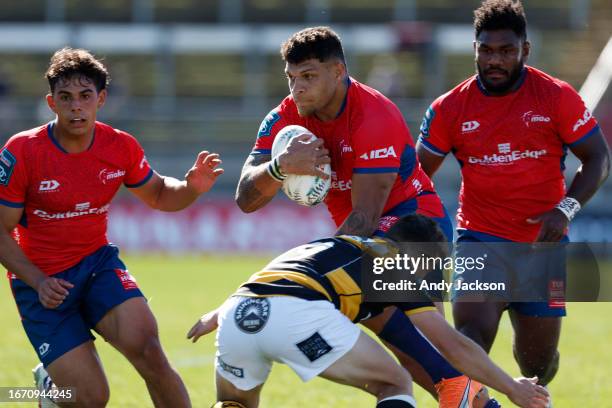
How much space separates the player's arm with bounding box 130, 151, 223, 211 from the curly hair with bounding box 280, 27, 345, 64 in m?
1.00

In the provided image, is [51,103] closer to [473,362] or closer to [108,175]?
[108,175]

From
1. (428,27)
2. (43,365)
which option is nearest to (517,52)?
(43,365)

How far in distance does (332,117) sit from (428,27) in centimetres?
1886

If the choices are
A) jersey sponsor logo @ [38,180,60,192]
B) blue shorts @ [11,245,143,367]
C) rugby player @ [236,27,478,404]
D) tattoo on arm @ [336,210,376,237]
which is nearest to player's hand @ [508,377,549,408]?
rugby player @ [236,27,478,404]

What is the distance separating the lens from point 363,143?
6012 millimetres

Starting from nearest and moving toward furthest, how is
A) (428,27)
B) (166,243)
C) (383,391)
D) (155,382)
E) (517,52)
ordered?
(383,391)
(155,382)
(517,52)
(166,243)
(428,27)

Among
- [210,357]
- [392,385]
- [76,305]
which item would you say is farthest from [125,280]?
[210,357]

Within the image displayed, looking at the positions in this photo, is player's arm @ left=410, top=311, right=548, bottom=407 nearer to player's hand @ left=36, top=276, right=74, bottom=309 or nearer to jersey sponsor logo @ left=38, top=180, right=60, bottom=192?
player's hand @ left=36, top=276, right=74, bottom=309

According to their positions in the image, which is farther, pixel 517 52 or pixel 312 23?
pixel 312 23

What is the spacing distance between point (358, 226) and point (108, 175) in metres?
1.65

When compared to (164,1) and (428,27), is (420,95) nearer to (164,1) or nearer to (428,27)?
(428,27)

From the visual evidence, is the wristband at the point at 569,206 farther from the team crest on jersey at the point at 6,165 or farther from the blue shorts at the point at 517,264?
the team crest on jersey at the point at 6,165

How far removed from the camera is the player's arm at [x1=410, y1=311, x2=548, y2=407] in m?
5.17

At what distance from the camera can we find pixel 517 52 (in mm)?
6609
